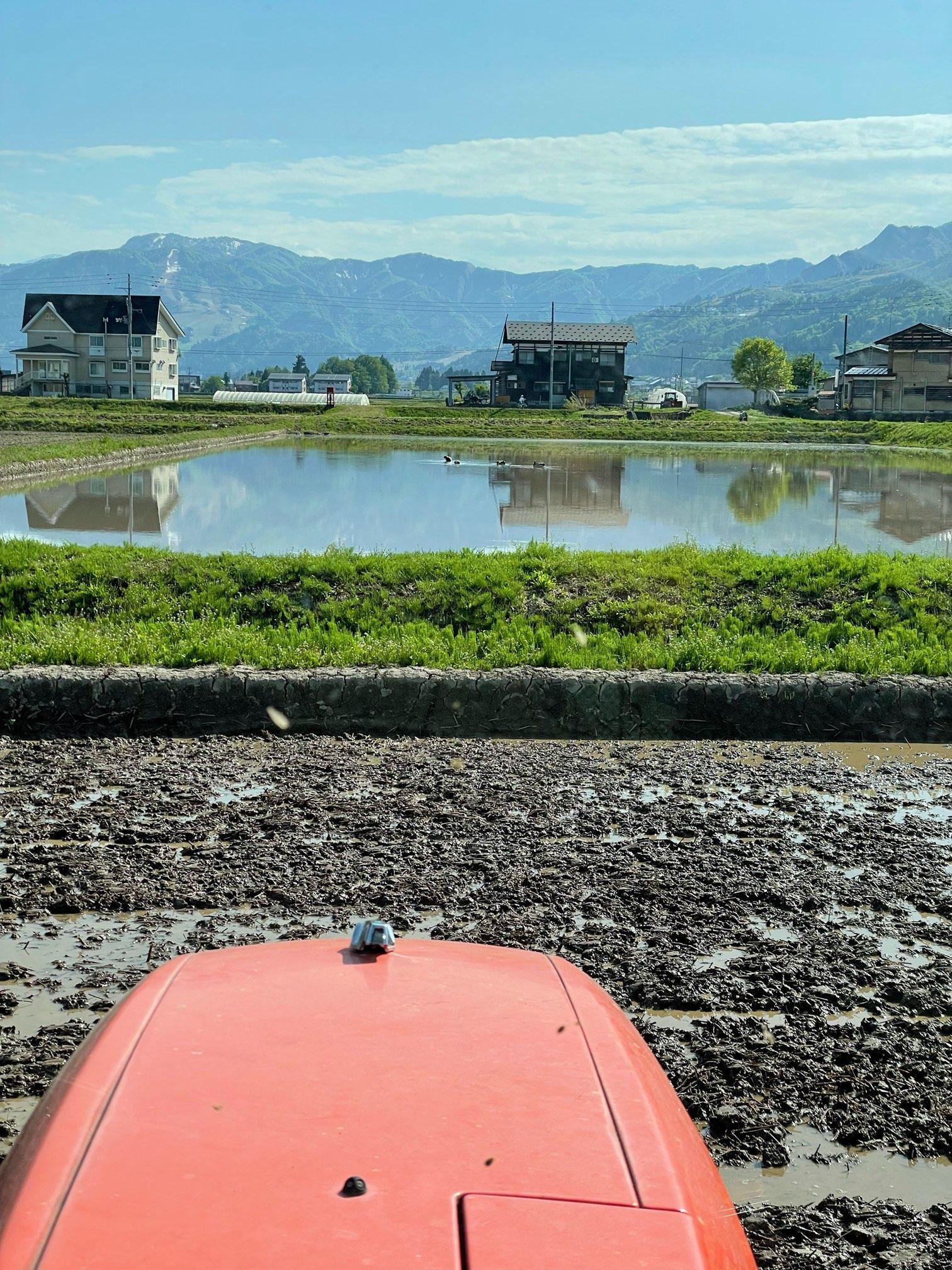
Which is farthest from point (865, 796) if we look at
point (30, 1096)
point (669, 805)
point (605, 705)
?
point (30, 1096)

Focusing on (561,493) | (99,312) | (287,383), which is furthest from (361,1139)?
(287,383)

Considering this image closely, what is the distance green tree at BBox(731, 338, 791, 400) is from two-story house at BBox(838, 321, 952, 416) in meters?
22.5

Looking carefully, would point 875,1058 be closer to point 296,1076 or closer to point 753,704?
Result: point 296,1076

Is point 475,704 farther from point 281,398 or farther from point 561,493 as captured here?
point 281,398

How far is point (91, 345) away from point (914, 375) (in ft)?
196

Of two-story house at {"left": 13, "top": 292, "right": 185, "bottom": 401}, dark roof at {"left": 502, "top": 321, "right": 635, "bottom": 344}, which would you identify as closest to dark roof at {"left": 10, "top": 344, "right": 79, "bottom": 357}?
two-story house at {"left": 13, "top": 292, "right": 185, "bottom": 401}

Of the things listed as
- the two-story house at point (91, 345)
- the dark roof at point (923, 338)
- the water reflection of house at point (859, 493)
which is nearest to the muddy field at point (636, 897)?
the water reflection of house at point (859, 493)

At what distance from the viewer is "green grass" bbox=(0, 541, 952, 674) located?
8.87 metres

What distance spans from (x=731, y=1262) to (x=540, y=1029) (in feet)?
1.68

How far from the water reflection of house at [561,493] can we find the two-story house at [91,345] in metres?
57.7

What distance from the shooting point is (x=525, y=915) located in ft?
15.6

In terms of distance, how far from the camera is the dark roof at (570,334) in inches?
3578

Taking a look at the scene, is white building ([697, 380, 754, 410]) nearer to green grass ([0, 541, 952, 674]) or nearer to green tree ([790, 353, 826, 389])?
green tree ([790, 353, 826, 389])

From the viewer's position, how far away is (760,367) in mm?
109875
